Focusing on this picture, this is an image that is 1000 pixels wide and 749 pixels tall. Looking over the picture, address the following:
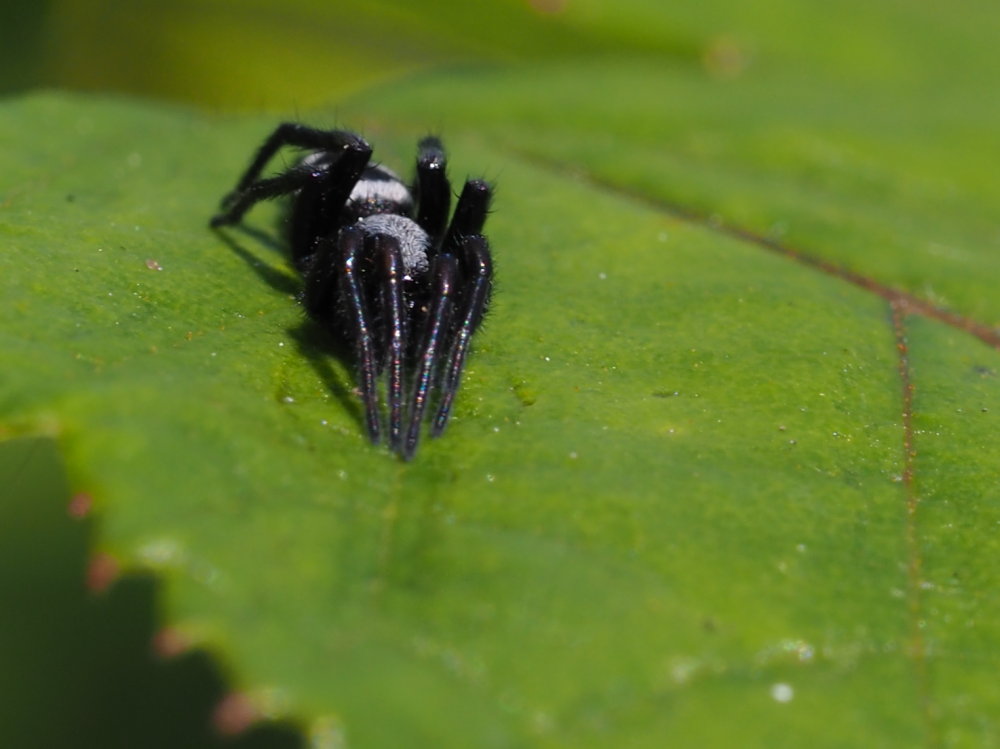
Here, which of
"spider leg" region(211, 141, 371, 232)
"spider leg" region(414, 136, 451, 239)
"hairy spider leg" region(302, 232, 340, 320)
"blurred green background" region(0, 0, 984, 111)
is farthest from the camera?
"blurred green background" region(0, 0, 984, 111)

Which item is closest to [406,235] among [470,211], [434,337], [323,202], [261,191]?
[470,211]

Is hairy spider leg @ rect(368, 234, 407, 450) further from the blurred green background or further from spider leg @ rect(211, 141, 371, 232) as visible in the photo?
the blurred green background

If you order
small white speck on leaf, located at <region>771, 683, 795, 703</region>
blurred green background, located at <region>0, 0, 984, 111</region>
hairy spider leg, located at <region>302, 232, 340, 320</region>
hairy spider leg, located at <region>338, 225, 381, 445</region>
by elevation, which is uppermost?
small white speck on leaf, located at <region>771, 683, 795, 703</region>

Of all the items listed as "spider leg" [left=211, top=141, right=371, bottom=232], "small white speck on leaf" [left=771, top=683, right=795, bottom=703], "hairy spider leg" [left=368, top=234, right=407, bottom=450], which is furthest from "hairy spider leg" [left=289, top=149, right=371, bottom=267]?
"small white speck on leaf" [left=771, top=683, right=795, bottom=703]

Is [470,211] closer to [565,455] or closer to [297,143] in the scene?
[297,143]

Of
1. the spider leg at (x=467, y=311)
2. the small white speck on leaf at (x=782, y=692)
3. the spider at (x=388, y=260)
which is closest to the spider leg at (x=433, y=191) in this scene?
the spider at (x=388, y=260)

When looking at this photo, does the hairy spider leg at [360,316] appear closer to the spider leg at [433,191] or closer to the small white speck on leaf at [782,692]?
the spider leg at [433,191]
